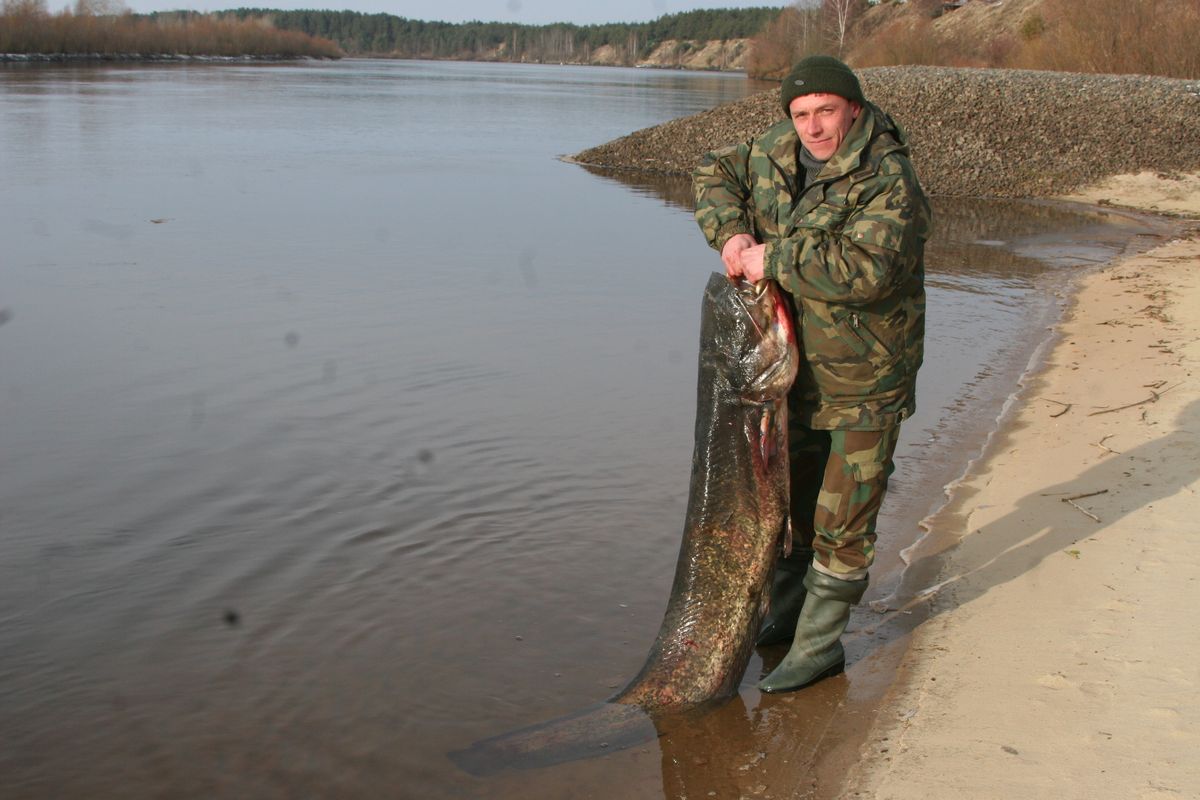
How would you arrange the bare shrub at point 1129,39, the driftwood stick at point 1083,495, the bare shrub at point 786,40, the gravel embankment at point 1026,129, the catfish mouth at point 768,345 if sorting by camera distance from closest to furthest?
the catfish mouth at point 768,345 → the driftwood stick at point 1083,495 → the gravel embankment at point 1026,129 → the bare shrub at point 1129,39 → the bare shrub at point 786,40

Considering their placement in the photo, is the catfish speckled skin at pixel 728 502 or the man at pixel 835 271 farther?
the catfish speckled skin at pixel 728 502

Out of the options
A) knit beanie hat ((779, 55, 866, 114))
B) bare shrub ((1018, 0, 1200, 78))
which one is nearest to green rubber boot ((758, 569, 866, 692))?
knit beanie hat ((779, 55, 866, 114))

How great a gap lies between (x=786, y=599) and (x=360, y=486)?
308cm

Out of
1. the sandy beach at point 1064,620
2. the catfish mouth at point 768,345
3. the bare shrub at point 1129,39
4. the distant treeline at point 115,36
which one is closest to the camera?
the sandy beach at point 1064,620

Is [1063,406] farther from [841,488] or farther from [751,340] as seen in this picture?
[751,340]

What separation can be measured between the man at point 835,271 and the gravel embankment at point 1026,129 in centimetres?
2275

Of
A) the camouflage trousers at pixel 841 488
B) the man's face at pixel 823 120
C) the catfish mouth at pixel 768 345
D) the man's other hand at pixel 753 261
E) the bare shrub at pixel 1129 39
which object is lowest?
the camouflage trousers at pixel 841 488

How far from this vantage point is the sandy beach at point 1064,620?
3.82 m

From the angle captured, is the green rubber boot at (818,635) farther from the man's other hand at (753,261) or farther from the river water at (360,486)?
the man's other hand at (753,261)

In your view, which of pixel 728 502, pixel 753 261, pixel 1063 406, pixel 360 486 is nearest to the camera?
pixel 753 261

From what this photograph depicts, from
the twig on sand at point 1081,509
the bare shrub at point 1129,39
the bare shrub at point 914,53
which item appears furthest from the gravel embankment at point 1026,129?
the bare shrub at point 914,53

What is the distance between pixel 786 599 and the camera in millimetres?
4934

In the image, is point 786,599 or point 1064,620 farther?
point 786,599

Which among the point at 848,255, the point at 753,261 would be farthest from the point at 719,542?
the point at 848,255
